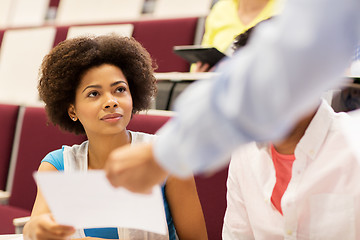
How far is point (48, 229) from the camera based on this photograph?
23.9 inches

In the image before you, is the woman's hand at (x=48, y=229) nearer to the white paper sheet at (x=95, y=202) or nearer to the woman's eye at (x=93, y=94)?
the white paper sheet at (x=95, y=202)

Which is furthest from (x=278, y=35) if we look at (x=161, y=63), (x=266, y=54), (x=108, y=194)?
(x=161, y=63)

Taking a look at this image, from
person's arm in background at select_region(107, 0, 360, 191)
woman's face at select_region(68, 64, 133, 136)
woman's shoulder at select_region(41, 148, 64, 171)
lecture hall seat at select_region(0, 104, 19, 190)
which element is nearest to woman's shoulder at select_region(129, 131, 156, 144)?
woman's face at select_region(68, 64, 133, 136)

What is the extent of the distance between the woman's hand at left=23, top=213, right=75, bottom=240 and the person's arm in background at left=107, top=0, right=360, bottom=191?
30 cm

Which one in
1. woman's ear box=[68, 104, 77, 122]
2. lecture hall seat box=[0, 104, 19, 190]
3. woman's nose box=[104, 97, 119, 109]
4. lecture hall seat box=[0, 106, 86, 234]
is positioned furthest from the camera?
lecture hall seat box=[0, 104, 19, 190]

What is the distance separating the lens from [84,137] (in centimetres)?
124

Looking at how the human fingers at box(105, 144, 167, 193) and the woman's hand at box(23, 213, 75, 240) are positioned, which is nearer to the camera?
the human fingers at box(105, 144, 167, 193)

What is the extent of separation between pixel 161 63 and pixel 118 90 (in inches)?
43.1

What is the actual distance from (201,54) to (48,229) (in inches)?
36.8

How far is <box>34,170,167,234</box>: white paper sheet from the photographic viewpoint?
0.50 metres

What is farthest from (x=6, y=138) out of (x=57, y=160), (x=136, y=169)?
(x=136, y=169)

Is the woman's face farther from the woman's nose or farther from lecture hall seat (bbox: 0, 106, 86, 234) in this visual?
lecture hall seat (bbox: 0, 106, 86, 234)

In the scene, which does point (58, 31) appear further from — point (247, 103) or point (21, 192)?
point (247, 103)

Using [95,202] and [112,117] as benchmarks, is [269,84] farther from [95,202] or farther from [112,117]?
[112,117]
